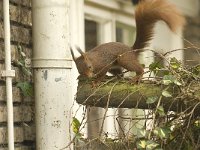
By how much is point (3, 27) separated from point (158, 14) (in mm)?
681

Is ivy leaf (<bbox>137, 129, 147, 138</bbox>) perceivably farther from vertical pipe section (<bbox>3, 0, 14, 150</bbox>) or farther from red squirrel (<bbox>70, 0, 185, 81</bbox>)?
vertical pipe section (<bbox>3, 0, 14, 150</bbox>)

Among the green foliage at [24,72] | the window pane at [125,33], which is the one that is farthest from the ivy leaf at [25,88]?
the window pane at [125,33]

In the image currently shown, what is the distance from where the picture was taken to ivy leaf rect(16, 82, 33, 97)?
107 inches

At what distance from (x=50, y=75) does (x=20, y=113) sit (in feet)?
0.78

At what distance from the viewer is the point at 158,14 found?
268 cm

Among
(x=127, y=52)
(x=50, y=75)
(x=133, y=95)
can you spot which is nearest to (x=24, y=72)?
(x=50, y=75)

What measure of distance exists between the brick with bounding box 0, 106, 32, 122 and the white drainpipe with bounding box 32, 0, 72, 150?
0.10 m

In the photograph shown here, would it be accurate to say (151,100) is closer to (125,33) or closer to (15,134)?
(15,134)

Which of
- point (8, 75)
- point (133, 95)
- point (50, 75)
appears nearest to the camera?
point (133, 95)

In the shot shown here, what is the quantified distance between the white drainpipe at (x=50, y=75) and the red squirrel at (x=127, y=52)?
0.31 ft

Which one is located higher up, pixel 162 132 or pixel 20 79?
pixel 20 79

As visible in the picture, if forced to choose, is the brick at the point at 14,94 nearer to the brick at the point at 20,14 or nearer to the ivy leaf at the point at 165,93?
the brick at the point at 20,14

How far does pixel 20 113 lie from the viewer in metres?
2.73

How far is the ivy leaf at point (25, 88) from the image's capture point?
8.92ft
